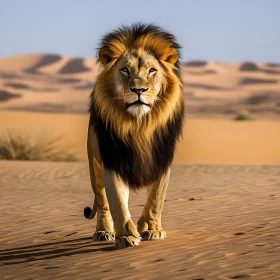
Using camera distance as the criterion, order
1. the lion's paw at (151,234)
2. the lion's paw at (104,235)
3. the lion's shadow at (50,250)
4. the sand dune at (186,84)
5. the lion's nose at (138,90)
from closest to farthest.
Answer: the lion's nose at (138,90), the lion's shadow at (50,250), the lion's paw at (151,234), the lion's paw at (104,235), the sand dune at (186,84)

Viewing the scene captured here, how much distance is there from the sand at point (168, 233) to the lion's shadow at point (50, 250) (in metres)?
0.01

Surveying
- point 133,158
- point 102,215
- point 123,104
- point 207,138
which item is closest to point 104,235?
point 102,215

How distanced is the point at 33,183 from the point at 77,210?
3.58 metres

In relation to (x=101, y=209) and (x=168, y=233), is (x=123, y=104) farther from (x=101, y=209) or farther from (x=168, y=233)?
(x=168, y=233)

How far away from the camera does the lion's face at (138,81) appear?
7293mm

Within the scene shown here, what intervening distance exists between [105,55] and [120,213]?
1.36 meters

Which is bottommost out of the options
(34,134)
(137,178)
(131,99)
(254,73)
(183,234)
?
(254,73)

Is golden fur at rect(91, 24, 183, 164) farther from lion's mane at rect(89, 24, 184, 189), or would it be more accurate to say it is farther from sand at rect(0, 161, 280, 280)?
sand at rect(0, 161, 280, 280)

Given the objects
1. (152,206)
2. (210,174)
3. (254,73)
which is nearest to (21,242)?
(152,206)

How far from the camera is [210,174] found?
15.6 metres

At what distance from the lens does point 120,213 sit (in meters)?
7.52

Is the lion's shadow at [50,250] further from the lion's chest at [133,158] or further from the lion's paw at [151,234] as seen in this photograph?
the lion's chest at [133,158]

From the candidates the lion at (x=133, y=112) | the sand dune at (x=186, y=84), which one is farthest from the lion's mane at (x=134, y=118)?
the sand dune at (x=186, y=84)

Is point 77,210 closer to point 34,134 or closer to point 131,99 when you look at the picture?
point 131,99
